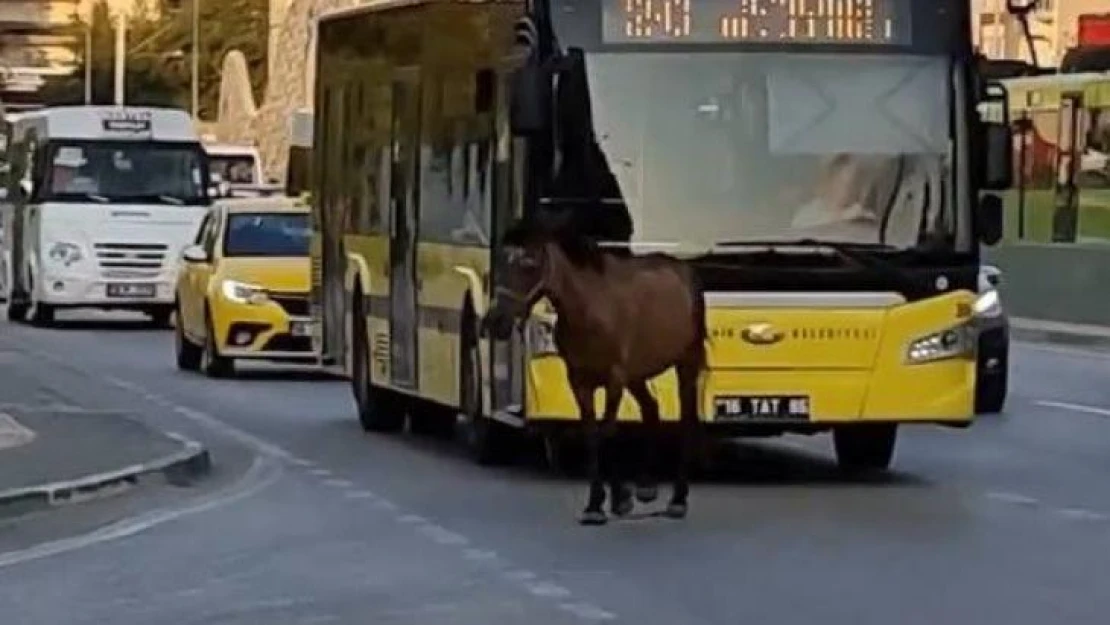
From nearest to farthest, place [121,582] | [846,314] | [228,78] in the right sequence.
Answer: [121,582] < [846,314] < [228,78]

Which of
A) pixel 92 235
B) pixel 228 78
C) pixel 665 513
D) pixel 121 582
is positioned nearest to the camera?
pixel 121 582

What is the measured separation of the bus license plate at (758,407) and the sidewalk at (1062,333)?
2101cm

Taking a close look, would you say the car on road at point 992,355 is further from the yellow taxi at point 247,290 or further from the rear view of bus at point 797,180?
the yellow taxi at point 247,290

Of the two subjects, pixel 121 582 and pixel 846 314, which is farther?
pixel 846 314

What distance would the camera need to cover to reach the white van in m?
43.7

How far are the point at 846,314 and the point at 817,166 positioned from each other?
860 mm

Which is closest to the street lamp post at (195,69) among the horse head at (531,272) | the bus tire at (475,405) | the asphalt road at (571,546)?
the bus tire at (475,405)

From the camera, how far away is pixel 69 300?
43.9 meters

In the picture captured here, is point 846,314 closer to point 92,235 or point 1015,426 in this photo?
point 1015,426

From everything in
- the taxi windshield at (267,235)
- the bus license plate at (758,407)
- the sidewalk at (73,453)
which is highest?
the taxi windshield at (267,235)

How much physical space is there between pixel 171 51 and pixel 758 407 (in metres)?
124

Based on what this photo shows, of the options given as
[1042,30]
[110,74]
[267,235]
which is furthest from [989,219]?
[110,74]

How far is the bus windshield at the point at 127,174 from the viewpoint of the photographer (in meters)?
A: 44.2

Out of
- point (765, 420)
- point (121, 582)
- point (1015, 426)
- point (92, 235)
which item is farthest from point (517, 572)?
point (92, 235)
